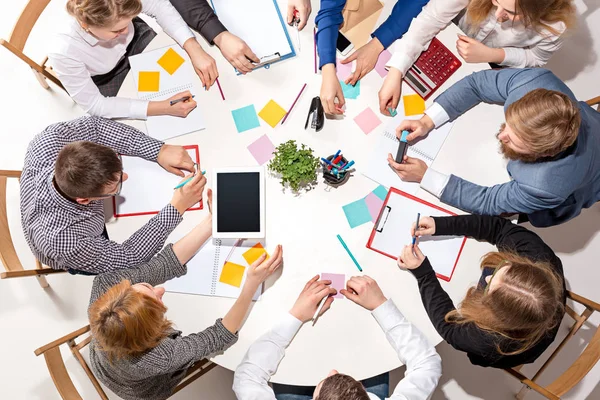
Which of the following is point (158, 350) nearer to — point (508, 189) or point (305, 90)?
point (305, 90)

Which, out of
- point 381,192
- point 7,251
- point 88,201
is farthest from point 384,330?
point 7,251

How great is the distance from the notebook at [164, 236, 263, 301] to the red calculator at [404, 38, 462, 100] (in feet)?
2.87

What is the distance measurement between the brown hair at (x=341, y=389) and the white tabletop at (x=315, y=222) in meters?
0.16

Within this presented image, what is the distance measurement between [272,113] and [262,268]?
0.60 meters

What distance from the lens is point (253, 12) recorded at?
197 cm

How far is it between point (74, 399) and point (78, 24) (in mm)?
1405

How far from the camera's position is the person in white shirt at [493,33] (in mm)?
1822

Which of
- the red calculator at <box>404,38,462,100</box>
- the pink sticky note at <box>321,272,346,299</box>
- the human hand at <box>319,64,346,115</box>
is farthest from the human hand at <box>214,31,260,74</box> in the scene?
the pink sticky note at <box>321,272,346,299</box>

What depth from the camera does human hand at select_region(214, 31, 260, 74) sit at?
1.88 meters

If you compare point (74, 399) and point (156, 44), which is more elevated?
point (156, 44)

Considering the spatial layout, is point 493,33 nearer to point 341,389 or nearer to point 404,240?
point 404,240

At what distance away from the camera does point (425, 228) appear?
1780 mm

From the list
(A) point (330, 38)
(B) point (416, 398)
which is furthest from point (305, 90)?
(B) point (416, 398)

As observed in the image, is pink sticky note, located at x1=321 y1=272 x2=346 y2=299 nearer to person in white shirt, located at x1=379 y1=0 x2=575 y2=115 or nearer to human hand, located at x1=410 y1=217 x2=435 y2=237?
human hand, located at x1=410 y1=217 x2=435 y2=237
